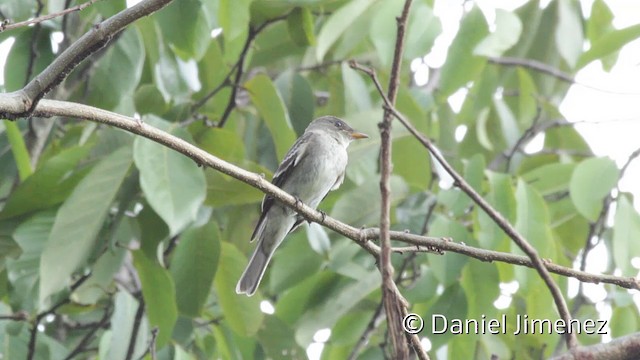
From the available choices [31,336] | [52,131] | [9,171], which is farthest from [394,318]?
[52,131]

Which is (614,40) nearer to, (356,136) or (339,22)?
(339,22)

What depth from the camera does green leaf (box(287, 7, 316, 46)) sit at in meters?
5.34

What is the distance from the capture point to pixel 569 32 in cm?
579

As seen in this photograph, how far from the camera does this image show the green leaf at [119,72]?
516cm

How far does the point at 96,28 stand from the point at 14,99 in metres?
0.33

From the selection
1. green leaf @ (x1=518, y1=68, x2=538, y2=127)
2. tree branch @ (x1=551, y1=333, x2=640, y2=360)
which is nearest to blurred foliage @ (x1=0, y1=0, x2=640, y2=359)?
green leaf @ (x1=518, y1=68, x2=538, y2=127)

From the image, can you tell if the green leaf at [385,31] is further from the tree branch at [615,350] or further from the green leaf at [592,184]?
the tree branch at [615,350]

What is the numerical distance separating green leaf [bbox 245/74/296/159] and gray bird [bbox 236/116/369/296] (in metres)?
0.58

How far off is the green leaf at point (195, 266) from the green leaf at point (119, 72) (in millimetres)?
944

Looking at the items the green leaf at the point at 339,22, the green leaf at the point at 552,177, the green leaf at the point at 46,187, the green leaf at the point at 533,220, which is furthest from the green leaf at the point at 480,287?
the green leaf at the point at 46,187

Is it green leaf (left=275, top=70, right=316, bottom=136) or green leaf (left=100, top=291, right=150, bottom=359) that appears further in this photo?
green leaf (left=275, top=70, right=316, bottom=136)

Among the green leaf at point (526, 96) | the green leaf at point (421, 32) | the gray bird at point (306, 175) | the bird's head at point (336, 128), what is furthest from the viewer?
the green leaf at point (526, 96)

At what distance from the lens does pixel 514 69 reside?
7004 millimetres

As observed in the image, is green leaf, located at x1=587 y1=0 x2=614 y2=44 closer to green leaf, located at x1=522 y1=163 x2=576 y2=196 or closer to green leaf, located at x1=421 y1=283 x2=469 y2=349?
green leaf, located at x1=522 y1=163 x2=576 y2=196
